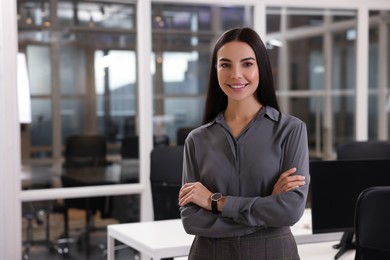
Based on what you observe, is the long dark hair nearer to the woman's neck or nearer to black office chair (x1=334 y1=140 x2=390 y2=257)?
the woman's neck

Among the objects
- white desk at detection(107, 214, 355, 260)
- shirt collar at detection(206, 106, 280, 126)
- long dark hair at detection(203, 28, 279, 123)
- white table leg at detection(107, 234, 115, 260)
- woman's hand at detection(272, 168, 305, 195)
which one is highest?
long dark hair at detection(203, 28, 279, 123)

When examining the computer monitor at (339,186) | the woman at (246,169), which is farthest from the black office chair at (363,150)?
the woman at (246,169)

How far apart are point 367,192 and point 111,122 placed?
9.86ft

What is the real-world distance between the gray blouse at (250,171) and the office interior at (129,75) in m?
2.48

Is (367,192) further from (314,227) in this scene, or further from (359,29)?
(359,29)

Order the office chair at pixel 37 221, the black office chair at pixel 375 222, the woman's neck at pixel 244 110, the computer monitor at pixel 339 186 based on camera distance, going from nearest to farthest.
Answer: the woman's neck at pixel 244 110, the black office chair at pixel 375 222, the computer monitor at pixel 339 186, the office chair at pixel 37 221

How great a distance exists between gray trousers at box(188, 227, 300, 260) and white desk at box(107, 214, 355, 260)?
39.4 inches

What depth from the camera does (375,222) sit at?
2.11 metres

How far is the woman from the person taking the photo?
1.75 m

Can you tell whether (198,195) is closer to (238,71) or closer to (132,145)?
(238,71)

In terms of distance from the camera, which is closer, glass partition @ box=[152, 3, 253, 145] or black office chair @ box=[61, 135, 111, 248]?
black office chair @ box=[61, 135, 111, 248]

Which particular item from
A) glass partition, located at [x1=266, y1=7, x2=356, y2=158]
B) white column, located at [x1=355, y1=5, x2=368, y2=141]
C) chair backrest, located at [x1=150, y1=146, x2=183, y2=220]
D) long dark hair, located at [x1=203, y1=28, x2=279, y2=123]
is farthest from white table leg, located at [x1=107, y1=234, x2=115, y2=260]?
white column, located at [x1=355, y1=5, x2=368, y2=141]

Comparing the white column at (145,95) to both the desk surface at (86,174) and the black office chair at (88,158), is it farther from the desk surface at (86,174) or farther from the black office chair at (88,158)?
the black office chair at (88,158)

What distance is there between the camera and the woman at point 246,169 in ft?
5.73
